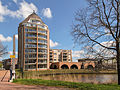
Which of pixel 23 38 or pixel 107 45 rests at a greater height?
pixel 23 38

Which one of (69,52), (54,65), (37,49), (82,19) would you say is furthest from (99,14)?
(69,52)

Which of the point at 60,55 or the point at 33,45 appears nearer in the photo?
the point at 33,45

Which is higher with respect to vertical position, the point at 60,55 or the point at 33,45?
the point at 33,45

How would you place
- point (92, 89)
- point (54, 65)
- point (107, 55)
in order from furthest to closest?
point (54, 65)
point (107, 55)
point (92, 89)

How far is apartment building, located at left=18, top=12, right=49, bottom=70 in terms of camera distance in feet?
140

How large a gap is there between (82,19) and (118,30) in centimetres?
349

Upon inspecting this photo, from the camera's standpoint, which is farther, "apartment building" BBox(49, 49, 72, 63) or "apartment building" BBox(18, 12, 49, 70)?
"apartment building" BBox(49, 49, 72, 63)

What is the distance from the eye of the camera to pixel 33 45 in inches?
1716

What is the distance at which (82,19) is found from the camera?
11.3 m

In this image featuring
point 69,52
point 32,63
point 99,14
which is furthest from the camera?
point 69,52

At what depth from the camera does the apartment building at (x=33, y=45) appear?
1676 inches

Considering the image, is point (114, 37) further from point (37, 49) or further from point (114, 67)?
point (37, 49)

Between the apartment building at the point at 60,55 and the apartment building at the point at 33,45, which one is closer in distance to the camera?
the apartment building at the point at 33,45

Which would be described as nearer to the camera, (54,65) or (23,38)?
(23,38)
